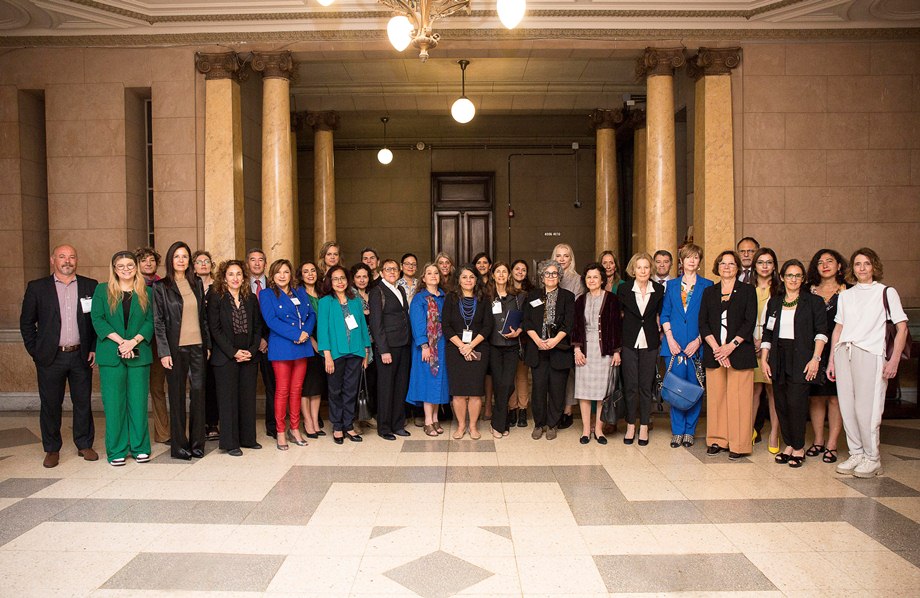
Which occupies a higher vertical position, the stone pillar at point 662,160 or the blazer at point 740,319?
the stone pillar at point 662,160

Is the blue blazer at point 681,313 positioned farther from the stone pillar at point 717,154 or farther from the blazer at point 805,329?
the stone pillar at point 717,154

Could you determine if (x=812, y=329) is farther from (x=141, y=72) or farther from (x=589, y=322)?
(x=141, y=72)

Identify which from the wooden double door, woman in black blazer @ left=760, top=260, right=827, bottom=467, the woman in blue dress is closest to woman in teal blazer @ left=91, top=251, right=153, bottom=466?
the woman in blue dress

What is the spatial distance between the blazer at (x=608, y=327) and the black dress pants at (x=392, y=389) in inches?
61.7

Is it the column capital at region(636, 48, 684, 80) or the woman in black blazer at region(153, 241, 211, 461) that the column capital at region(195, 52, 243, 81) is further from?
the column capital at region(636, 48, 684, 80)

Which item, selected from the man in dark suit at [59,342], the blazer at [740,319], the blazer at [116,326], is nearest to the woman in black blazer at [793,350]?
the blazer at [740,319]

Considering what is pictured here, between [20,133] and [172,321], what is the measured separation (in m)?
5.32

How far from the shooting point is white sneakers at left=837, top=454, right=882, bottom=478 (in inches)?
187

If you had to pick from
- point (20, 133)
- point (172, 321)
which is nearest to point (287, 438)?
point (172, 321)

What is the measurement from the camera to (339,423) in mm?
5879

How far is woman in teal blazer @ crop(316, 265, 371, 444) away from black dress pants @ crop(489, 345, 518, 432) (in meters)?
1.17

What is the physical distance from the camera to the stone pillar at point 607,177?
12.0m

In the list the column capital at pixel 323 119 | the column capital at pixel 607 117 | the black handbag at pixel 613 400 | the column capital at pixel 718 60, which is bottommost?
the black handbag at pixel 613 400

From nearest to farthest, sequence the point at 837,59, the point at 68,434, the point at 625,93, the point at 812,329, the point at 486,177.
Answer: the point at 812,329, the point at 68,434, the point at 837,59, the point at 625,93, the point at 486,177
